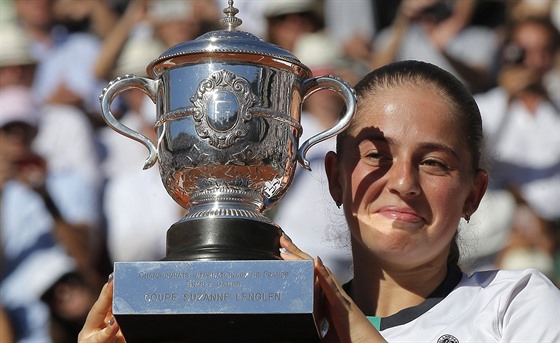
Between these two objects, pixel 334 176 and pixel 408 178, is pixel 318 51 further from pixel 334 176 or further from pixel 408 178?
pixel 408 178

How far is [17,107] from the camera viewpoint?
552cm

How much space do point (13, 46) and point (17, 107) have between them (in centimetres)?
27

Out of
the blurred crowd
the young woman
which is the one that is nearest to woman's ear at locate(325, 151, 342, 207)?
the young woman

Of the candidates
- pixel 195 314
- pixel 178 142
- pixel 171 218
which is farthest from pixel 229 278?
pixel 171 218

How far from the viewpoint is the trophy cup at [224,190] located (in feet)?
7.24

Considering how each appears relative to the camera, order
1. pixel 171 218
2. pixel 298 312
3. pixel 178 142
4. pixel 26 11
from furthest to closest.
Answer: pixel 26 11 < pixel 171 218 < pixel 178 142 < pixel 298 312

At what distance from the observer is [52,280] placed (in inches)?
208

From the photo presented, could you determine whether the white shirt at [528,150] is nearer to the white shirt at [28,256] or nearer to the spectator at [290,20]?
the spectator at [290,20]

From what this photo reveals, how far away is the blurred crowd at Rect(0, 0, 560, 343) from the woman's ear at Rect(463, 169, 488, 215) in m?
2.44

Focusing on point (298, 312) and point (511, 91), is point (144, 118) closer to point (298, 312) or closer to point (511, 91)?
point (511, 91)

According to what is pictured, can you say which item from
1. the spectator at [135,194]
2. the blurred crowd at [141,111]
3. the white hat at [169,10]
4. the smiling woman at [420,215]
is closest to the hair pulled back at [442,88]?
the smiling woman at [420,215]

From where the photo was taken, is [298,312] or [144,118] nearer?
[298,312]

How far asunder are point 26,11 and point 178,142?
347 centimetres

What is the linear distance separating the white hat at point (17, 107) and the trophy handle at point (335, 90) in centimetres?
319
